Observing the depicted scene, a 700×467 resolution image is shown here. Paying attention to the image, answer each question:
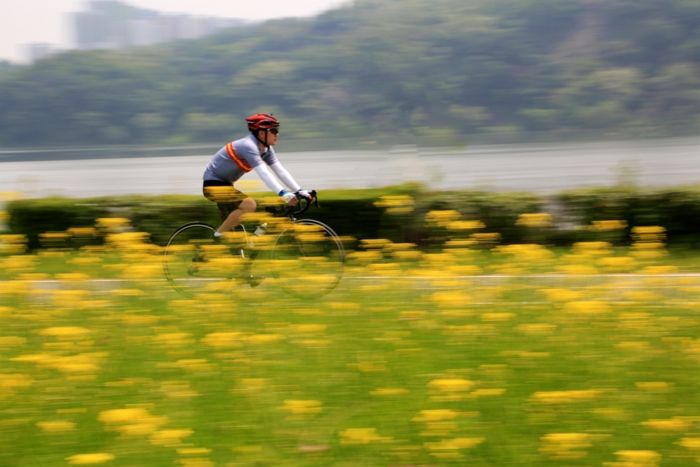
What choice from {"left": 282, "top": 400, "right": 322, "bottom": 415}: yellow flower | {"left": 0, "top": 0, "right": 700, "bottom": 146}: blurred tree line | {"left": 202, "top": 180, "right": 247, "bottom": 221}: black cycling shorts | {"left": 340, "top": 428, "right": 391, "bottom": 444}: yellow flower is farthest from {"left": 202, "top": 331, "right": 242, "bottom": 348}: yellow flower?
{"left": 0, "top": 0, "right": 700, "bottom": 146}: blurred tree line

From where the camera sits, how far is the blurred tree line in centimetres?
2219

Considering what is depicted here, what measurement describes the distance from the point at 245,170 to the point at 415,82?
16.1m

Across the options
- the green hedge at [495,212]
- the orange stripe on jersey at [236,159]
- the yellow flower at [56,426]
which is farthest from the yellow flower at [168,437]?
the green hedge at [495,212]

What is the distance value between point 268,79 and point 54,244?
567 inches

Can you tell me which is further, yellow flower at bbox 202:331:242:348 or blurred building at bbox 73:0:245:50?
blurred building at bbox 73:0:245:50

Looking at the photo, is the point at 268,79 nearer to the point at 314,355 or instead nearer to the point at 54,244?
the point at 54,244

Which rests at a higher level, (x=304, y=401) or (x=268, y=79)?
(x=268, y=79)

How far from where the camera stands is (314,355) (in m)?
4.68

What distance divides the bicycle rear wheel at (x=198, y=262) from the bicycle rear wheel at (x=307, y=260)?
36cm

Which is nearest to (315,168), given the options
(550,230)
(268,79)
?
(268,79)

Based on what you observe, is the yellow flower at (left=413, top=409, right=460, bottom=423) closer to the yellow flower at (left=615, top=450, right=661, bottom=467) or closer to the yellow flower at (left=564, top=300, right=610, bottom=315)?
the yellow flower at (left=615, top=450, right=661, bottom=467)

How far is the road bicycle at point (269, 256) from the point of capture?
21.1ft

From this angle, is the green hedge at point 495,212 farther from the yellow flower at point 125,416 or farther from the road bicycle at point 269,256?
the yellow flower at point 125,416

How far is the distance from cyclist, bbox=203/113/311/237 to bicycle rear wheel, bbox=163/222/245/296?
0.27m
